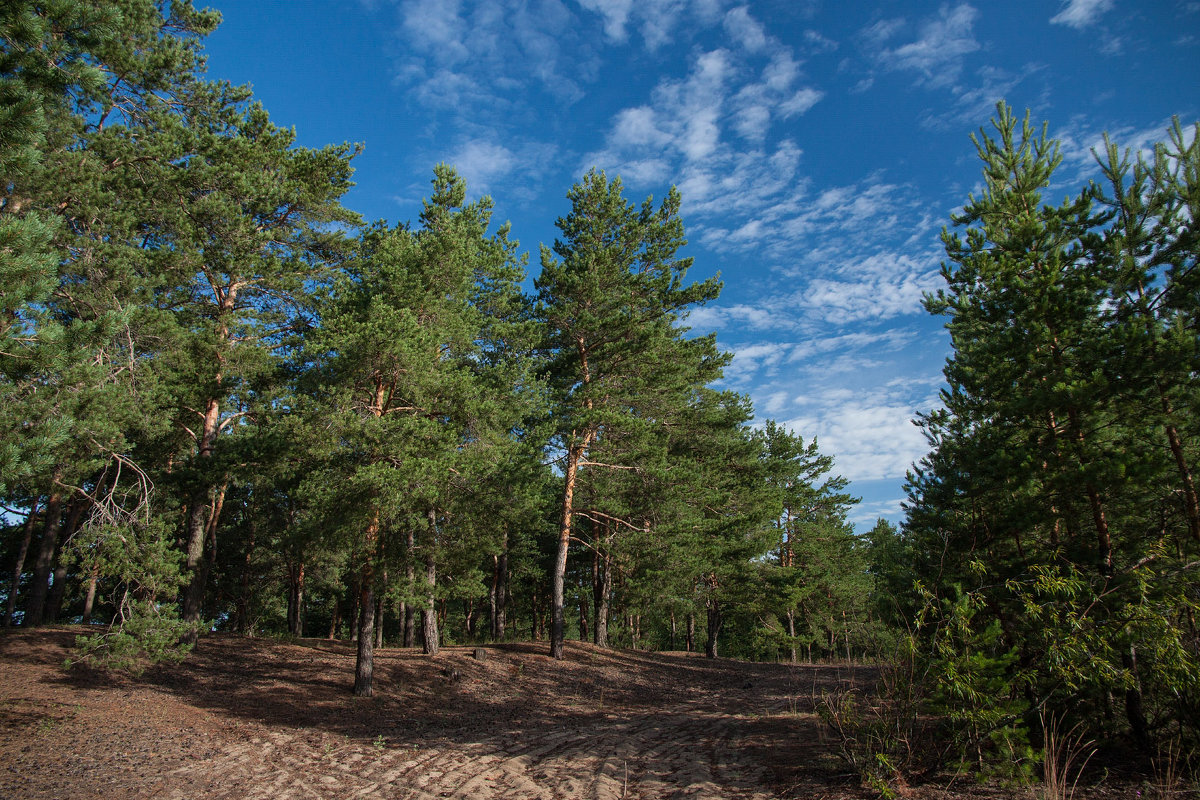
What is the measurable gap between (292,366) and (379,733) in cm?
945

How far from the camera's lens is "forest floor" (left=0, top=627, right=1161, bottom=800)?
Answer: 6.20m

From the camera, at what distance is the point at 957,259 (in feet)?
29.5

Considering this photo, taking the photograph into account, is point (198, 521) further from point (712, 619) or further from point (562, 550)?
point (712, 619)

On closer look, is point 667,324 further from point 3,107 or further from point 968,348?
point 3,107

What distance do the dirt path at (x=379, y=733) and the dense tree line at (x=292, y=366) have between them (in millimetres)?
1194

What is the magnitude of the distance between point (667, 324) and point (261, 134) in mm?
11887

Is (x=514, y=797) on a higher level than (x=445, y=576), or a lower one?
lower

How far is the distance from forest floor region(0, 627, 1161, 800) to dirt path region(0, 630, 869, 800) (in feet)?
0.11

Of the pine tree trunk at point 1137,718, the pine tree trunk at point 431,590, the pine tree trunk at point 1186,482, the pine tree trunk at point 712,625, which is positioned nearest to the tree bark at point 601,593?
the pine tree trunk at point 431,590

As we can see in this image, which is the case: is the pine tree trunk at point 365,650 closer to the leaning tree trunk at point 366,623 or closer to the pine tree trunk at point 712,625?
the leaning tree trunk at point 366,623

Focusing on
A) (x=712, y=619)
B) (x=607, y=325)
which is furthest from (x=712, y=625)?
(x=607, y=325)

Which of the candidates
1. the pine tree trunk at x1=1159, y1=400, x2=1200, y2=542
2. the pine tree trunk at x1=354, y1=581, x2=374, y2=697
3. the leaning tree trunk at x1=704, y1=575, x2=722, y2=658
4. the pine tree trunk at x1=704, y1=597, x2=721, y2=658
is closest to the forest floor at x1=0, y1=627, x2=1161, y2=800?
the pine tree trunk at x1=354, y1=581, x2=374, y2=697

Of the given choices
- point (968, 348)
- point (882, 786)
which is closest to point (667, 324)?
point (968, 348)

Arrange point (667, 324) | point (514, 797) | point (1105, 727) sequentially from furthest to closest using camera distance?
point (667, 324), point (1105, 727), point (514, 797)
